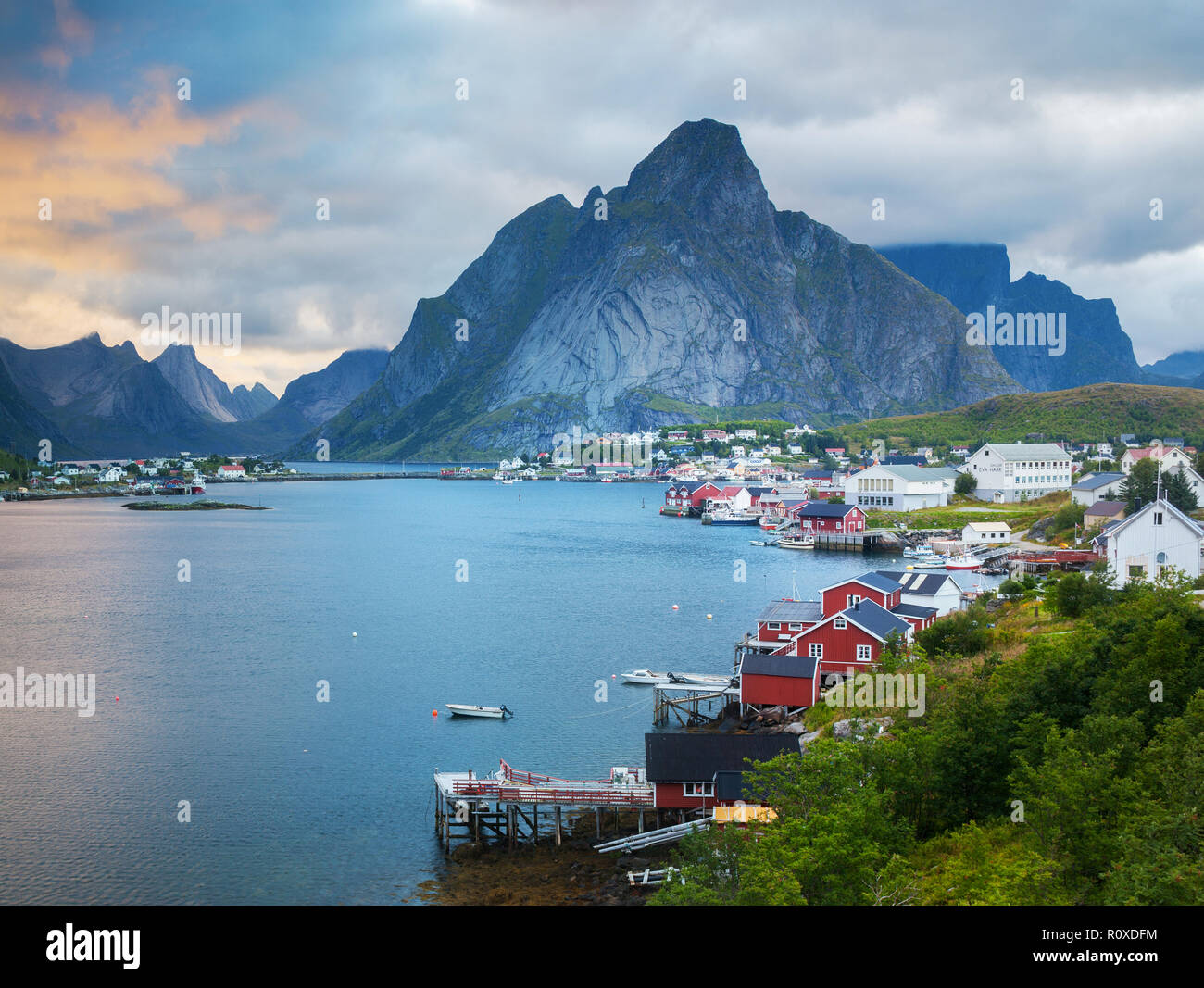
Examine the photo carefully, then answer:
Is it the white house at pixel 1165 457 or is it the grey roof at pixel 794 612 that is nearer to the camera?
the grey roof at pixel 794 612

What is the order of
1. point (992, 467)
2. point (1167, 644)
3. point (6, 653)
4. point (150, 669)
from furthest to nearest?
point (992, 467) < point (6, 653) < point (150, 669) < point (1167, 644)

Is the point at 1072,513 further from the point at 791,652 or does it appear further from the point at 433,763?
the point at 433,763

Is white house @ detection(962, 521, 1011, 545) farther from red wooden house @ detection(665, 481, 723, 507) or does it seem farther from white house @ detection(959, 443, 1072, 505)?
red wooden house @ detection(665, 481, 723, 507)

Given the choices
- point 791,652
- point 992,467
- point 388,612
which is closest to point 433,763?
point 791,652

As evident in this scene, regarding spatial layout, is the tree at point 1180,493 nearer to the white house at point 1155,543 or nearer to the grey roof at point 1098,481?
the grey roof at point 1098,481

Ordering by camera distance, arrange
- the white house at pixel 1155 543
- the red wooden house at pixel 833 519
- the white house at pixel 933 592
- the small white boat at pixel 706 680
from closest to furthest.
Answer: the small white boat at pixel 706 680 → the white house at pixel 1155 543 → the white house at pixel 933 592 → the red wooden house at pixel 833 519

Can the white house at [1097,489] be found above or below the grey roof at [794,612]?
above

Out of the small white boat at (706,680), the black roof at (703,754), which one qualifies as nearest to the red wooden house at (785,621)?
the small white boat at (706,680)
